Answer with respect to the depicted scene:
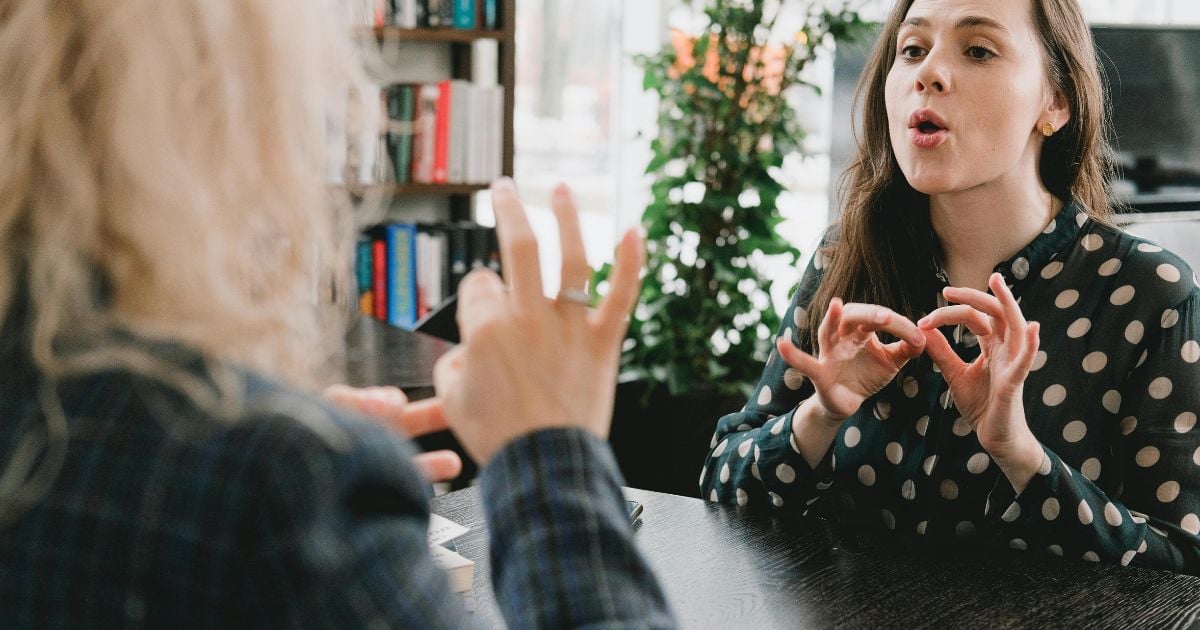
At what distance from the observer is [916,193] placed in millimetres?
1819

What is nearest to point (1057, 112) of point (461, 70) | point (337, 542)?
point (337, 542)

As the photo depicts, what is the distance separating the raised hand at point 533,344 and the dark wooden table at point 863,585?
0.43 m

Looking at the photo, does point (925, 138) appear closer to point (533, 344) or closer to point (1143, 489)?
point (1143, 489)

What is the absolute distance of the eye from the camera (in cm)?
168

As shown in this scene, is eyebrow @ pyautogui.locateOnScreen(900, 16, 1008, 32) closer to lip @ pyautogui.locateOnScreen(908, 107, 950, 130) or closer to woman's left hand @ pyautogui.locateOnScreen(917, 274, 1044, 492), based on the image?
lip @ pyautogui.locateOnScreen(908, 107, 950, 130)

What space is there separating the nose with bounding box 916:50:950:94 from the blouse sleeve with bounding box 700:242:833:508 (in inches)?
13.0

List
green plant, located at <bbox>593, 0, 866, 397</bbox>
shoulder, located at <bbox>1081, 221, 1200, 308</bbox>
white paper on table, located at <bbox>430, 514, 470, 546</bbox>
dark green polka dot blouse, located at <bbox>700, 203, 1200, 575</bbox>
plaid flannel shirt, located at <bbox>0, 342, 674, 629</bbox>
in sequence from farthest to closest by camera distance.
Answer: green plant, located at <bbox>593, 0, 866, 397</bbox>, shoulder, located at <bbox>1081, 221, 1200, 308</bbox>, dark green polka dot blouse, located at <bbox>700, 203, 1200, 575</bbox>, white paper on table, located at <bbox>430, 514, 470, 546</bbox>, plaid flannel shirt, located at <bbox>0, 342, 674, 629</bbox>

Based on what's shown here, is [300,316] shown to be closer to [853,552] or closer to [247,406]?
[247,406]

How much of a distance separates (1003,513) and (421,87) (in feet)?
8.06

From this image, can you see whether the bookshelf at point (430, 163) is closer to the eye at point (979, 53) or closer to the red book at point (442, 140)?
the red book at point (442, 140)

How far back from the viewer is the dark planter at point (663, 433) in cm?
341

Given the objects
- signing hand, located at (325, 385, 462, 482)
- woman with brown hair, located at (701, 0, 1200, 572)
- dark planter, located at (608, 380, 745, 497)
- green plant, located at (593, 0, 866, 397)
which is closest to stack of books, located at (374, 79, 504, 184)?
green plant, located at (593, 0, 866, 397)

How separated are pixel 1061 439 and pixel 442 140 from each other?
239 centimetres

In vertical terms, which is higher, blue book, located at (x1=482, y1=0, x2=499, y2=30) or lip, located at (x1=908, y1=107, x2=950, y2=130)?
blue book, located at (x1=482, y1=0, x2=499, y2=30)
